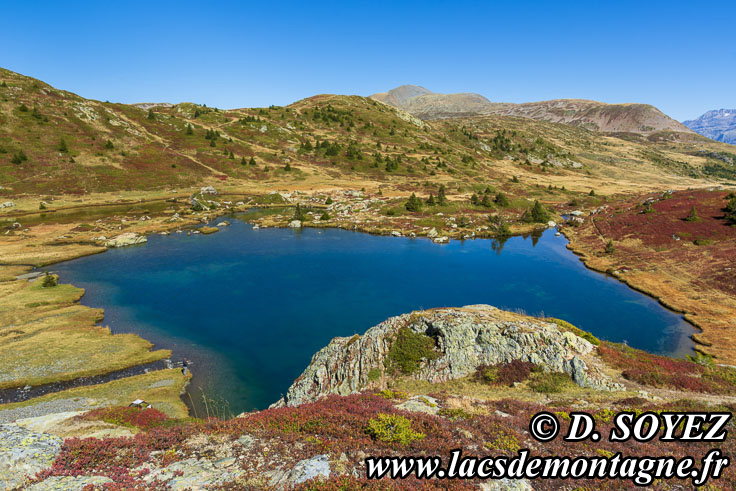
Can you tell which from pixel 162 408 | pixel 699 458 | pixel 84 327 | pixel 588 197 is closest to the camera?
pixel 699 458

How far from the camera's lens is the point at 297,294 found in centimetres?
5616

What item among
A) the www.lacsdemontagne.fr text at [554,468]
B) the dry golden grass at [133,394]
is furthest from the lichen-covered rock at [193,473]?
the dry golden grass at [133,394]

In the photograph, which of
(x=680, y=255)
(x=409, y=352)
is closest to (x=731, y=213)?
(x=680, y=255)

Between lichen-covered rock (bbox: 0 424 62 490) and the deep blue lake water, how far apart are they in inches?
845

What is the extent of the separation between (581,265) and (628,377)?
55.2 meters

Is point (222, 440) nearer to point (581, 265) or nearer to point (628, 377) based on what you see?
point (628, 377)

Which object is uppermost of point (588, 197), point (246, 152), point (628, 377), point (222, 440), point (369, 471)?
point (246, 152)

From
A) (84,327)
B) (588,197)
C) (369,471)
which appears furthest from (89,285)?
(588,197)

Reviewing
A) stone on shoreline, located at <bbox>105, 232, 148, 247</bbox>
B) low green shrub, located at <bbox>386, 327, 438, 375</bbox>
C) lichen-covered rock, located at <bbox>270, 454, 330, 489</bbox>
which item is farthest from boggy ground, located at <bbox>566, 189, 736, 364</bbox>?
stone on shoreline, located at <bbox>105, 232, 148, 247</bbox>

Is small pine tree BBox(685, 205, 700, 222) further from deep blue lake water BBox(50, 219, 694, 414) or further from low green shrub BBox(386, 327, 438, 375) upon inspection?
low green shrub BBox(386, 327, 438, 375)

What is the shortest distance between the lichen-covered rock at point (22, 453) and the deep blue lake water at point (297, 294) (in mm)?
21458

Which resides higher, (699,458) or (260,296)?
(699,458)

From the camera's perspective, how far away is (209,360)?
127 feet

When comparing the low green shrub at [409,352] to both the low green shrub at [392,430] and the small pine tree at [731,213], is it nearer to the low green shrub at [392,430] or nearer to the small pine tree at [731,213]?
the low green shrub at [392,430]
